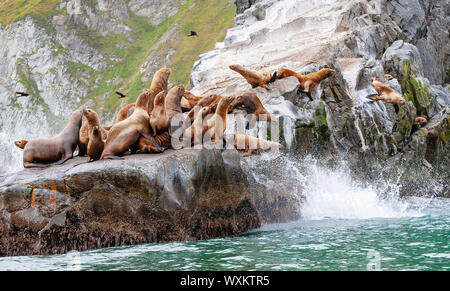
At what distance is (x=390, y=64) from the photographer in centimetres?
1670

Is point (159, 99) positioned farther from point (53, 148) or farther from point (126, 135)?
point (53, 148)

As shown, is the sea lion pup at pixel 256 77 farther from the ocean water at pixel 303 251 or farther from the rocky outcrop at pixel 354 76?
the ocean water at pixel 303 251

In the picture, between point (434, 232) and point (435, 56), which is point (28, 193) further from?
point (435, 56)

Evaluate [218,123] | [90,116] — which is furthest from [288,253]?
[90,116]

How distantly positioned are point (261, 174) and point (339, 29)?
1146 cm

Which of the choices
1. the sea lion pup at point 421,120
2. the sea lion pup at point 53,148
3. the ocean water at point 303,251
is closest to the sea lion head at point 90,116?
the sea lion pup at point 53,148

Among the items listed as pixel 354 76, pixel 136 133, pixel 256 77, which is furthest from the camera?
pixel 354 76

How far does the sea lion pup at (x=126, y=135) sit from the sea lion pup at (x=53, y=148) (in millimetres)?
767

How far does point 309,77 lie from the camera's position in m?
11.8

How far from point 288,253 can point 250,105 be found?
16.7 feet

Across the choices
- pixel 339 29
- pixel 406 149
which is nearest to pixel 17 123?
pixel 339 29

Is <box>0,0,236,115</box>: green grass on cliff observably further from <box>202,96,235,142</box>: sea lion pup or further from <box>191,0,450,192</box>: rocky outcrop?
<box>202,96,235,142</box>: sea lion pup

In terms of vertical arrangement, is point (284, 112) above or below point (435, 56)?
below
